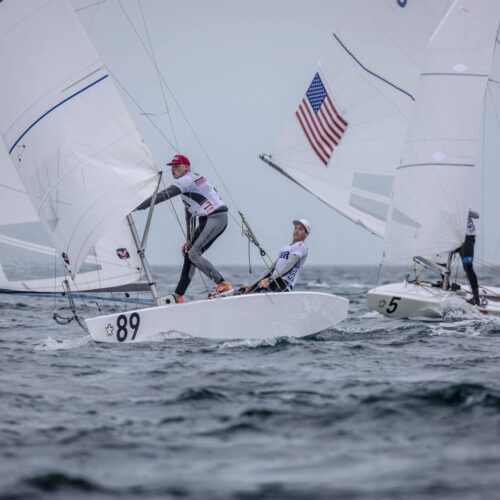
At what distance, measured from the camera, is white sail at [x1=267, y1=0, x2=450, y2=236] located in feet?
51.3

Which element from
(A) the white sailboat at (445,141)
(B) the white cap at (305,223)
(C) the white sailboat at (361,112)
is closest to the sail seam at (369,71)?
(C) the white sailboat at (361,112)

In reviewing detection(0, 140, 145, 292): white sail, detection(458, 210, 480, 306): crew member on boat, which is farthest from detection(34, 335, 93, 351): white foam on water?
detection(458, 210, 480, 306): crew member on boat

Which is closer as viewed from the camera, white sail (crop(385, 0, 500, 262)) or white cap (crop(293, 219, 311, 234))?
white cap (crop(293, 219, 311, 234))

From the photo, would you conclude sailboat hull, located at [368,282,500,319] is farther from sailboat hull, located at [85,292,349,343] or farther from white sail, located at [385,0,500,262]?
sailboat hull, located at [85,292,349,343]

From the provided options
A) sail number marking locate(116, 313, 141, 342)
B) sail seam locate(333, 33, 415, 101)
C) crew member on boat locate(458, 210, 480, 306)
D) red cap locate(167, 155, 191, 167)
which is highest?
sail seam locate(333, 33, 415, 101)

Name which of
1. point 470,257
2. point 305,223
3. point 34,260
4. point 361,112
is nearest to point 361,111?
point 361,112

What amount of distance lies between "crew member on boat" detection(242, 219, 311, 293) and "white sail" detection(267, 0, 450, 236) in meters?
4.05

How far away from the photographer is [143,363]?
9445 mm

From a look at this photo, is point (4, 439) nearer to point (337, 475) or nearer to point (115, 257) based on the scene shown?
point (337, 475)

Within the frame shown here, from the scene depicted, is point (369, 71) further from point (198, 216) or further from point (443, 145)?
point (198, 216)

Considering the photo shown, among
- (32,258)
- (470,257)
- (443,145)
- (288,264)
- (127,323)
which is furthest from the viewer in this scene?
(470,257)

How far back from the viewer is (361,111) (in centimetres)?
1587

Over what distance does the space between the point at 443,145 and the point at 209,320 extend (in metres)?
5.40

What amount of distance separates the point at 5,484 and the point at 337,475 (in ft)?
5.75
